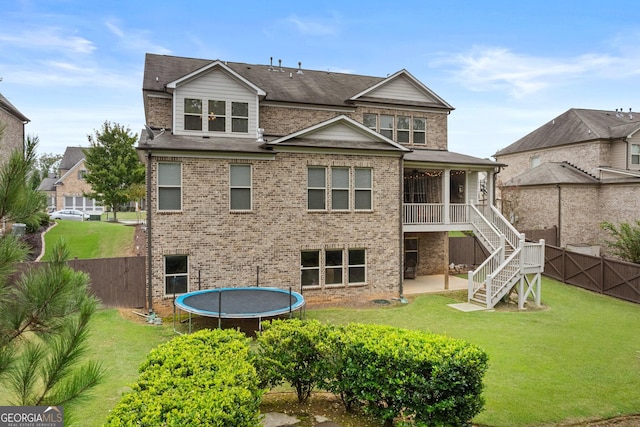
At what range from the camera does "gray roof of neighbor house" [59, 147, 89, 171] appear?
49.7 meters

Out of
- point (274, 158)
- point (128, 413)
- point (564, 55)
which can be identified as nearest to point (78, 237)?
point (274, 158)

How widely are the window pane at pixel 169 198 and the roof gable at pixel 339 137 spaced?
12.1 feet

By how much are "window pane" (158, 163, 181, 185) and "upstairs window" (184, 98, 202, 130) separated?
94.3 inches

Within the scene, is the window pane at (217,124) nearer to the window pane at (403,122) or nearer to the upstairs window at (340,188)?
the upstairs window at (340,188)

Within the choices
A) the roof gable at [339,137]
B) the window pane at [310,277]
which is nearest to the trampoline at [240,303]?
the window pane at [310,277]

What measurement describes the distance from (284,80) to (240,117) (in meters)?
4.40

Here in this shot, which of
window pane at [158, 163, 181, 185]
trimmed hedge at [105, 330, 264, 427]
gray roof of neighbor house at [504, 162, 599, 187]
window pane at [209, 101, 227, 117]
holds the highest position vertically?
window pane at [209, 101, 227, 117]

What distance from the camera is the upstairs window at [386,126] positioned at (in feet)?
60.3

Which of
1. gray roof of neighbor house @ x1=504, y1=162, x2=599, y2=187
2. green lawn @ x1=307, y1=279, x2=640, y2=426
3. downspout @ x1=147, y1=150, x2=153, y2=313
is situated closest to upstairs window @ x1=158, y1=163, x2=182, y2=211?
downspout @ x1=147, y1=150, x2=153, y2=313

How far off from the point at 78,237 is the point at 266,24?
50.2 ft

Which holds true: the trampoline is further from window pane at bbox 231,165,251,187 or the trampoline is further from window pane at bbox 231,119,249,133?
window pane at bbox 231,119,249,133

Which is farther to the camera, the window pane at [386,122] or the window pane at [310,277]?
the window pane at [386,122]

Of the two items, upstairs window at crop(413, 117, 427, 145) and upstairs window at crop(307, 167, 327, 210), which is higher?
upstairs window at crop(413, 117, 427, 145)

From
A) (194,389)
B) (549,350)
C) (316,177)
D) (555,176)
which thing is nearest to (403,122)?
(316,177)
